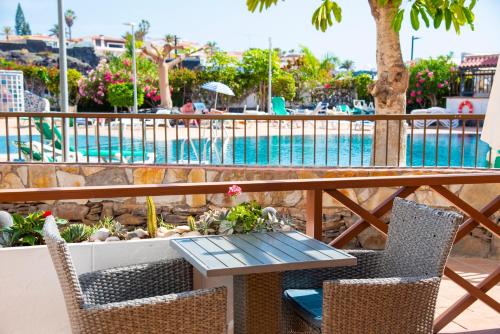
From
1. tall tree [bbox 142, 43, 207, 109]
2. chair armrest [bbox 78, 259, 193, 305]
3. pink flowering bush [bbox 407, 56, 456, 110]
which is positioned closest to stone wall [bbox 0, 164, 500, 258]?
chair armrest [bbox 78, 259, 193, 305]

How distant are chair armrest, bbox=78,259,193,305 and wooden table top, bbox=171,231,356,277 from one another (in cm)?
12

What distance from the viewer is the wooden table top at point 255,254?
2346 millimetres

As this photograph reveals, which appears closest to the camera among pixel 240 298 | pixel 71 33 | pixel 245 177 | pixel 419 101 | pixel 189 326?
pixel 189 326

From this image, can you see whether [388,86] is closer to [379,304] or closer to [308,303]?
[308,303]

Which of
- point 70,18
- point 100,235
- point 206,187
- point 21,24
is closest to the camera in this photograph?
point 206,187

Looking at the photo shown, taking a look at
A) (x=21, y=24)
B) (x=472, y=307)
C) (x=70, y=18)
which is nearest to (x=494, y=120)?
(x=472, y=307)

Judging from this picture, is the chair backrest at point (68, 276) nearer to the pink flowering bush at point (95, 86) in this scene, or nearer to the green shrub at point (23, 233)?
the green shrub at point (23, 233)

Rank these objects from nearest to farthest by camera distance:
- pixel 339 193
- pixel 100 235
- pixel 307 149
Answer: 1. pixel 339 193
2. pixel 100 235
3. pixel 307 149

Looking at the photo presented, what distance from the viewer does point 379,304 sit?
2406 millimetres

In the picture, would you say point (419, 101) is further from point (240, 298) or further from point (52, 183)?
point (240, 298)

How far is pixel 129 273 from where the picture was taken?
8.54 ft

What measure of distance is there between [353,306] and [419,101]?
90.3ft

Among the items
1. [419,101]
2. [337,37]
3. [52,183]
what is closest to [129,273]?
[52,183]

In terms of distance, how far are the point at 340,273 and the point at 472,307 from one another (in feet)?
5.45
